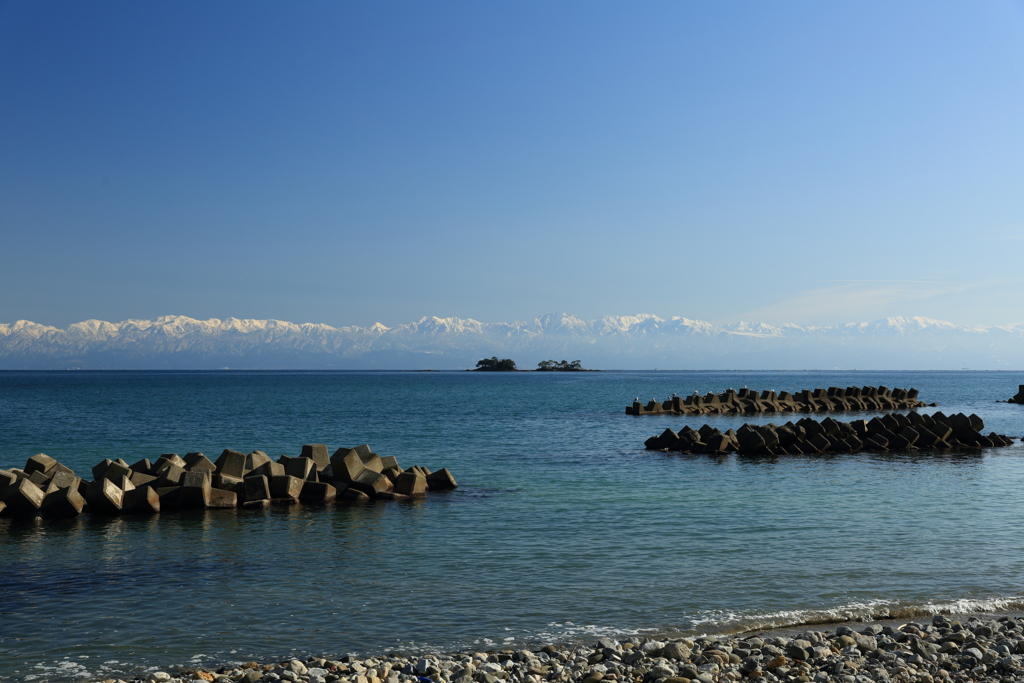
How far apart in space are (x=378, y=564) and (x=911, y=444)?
27544mm

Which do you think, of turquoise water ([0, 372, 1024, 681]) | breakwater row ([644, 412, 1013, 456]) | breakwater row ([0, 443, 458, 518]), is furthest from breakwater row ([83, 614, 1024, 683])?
breakwater row ([644, 412, 1013, 456])

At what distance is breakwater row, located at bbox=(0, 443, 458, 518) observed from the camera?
676 inches

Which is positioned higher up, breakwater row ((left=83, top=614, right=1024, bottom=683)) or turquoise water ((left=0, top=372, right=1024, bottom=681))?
breakwater row ((left=83, top=614, right=1024, bottom=683))

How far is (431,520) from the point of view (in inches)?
659

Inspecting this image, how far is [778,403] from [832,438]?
33.3 metres

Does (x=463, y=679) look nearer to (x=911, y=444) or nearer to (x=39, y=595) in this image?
(x=39, y=595)

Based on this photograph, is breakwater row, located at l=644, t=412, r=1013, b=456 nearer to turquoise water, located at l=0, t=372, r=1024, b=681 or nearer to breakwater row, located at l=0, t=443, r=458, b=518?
turquoise water, located at l=0, t=372, r=1024, b=681

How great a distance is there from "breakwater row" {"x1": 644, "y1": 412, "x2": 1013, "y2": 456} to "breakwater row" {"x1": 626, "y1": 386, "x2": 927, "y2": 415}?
949 inches

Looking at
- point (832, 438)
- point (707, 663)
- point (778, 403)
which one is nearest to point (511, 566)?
point (707, 663)

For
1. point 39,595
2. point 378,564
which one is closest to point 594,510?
point 378,564

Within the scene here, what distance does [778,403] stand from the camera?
6431 centimetres

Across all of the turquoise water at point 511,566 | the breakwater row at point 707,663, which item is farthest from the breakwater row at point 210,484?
the breakwater row at point 707,663

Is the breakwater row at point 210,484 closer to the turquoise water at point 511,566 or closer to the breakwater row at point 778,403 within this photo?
the turquoise water at point 511,566

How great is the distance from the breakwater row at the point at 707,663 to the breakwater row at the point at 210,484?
10.6 meters
